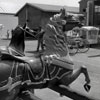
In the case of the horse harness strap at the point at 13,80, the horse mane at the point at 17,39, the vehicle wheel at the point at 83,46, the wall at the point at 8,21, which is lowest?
the vehicle wheel at the point at 83,46

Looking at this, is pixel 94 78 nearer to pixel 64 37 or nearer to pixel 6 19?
pixel 64 37

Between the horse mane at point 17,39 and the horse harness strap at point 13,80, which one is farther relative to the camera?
the horse mane at point 17,39

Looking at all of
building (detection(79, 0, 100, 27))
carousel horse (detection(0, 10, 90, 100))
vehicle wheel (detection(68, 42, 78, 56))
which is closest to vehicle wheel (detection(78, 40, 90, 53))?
vehicle wheel (detection(68, 42, 78, 56))

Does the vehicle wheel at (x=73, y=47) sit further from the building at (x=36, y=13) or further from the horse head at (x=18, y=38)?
the building at (x=36, y=13)

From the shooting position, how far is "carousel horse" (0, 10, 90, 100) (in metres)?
2.26

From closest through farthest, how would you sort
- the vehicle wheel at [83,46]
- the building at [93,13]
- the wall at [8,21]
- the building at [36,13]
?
the vehicle wheel at [83,46] → the building at [93,13] → the building at [36,13] → the wall at [8,21]

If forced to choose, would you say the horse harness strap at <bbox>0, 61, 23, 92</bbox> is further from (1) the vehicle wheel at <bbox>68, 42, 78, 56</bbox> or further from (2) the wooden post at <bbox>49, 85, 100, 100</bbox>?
(1) the vehicle wheel at <bbox>68, 42, 78, 56</bbox>

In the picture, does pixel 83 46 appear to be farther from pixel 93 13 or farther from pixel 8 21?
pixel 8 21

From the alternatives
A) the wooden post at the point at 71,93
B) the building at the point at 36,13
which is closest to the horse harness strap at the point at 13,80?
the wooden post at the point at 71,93

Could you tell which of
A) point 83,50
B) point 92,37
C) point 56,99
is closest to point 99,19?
point 92,37

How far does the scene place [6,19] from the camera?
109ft

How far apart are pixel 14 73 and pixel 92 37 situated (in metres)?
14.0

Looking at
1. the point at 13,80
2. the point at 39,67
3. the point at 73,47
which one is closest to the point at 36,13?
the point at 73,47

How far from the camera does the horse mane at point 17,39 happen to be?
2503mm
